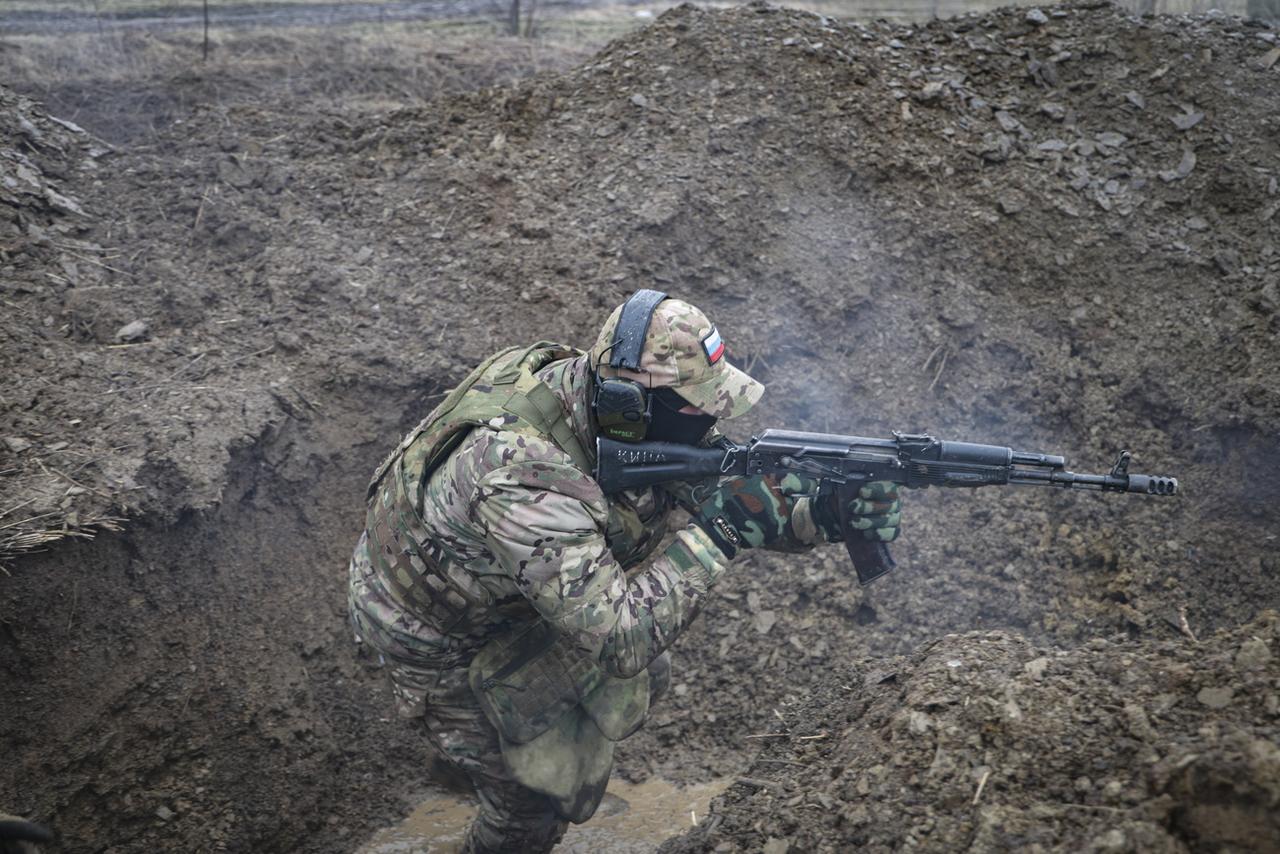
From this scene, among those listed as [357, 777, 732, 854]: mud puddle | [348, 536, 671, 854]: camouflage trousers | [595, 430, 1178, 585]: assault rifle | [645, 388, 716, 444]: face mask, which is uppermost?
[645, 388, 716, 444]: face mask

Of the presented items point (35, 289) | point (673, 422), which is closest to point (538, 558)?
point (673, 422)

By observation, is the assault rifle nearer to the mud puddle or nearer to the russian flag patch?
the russian flag patch

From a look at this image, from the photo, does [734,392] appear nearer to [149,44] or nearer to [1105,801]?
[1105,801]

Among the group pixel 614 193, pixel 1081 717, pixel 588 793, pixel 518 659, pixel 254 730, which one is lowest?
pixel 254 730

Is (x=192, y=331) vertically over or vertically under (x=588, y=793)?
over

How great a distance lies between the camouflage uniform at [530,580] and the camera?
3469 millimetres

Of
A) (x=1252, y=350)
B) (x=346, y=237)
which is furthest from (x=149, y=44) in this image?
(x=1252, y=350)

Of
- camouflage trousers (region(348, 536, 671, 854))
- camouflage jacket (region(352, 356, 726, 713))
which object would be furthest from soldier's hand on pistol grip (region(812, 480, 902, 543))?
camouflage trousers (region(348, 536, 671, 854))

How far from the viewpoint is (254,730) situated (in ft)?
16.6

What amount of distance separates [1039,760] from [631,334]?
70.7 inches

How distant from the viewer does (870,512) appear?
399cm

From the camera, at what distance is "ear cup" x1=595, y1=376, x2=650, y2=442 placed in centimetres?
352

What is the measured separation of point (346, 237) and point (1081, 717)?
5.03 m

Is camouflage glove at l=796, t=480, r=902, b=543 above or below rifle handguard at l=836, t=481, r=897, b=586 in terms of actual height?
above
